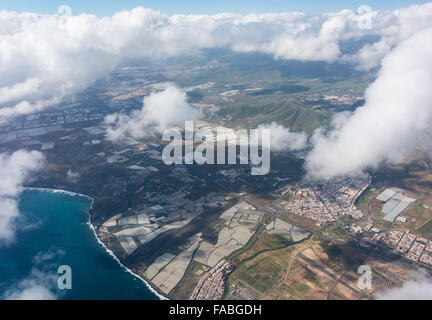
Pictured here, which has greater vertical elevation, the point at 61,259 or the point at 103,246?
the point at 103,246

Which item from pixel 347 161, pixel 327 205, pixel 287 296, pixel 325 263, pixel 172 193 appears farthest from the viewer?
pixel 347 161

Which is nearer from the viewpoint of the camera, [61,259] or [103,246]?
[61,259]

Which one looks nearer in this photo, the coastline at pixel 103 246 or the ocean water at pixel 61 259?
the coastline at pixel 103 246

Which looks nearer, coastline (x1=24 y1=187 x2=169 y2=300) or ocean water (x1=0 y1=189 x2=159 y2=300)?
coastline (x1=24 y1=187 x2=169 y2=300)
